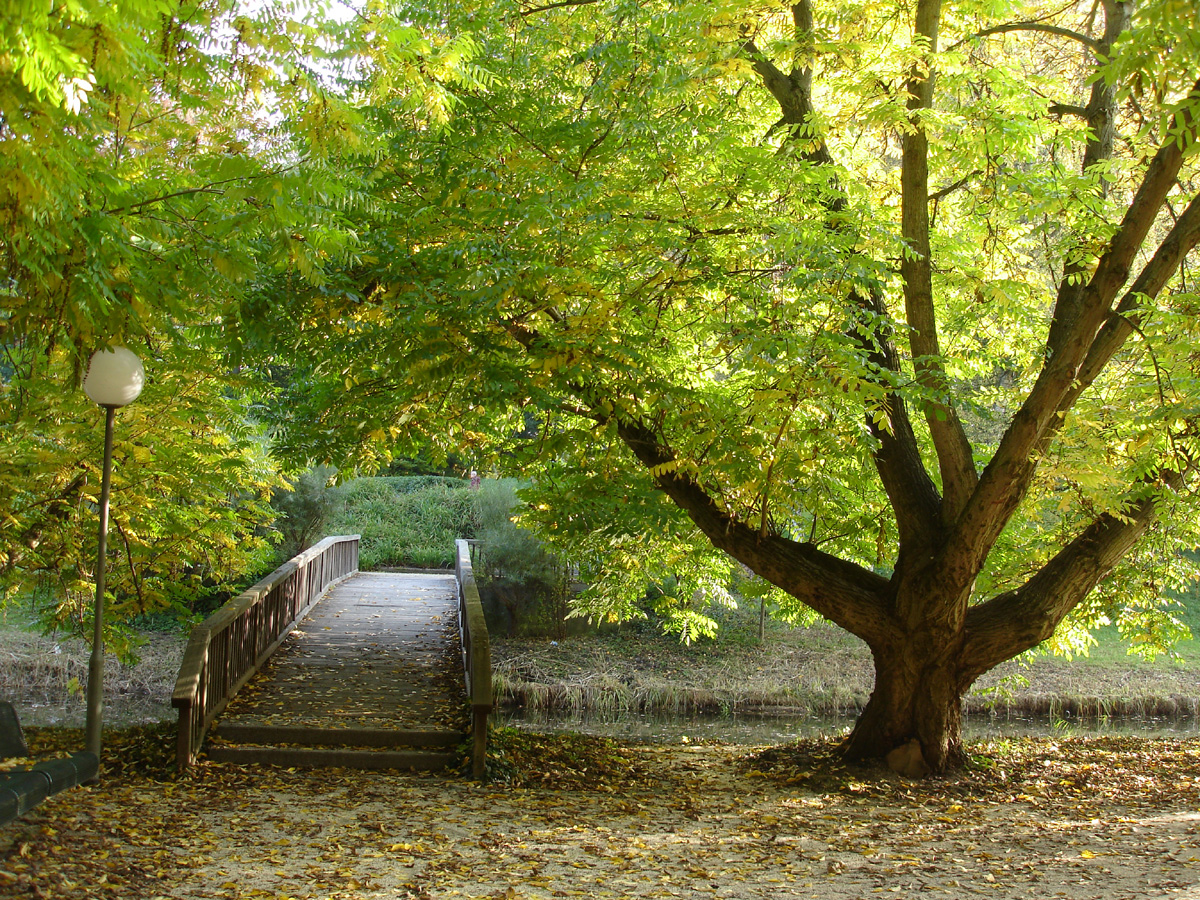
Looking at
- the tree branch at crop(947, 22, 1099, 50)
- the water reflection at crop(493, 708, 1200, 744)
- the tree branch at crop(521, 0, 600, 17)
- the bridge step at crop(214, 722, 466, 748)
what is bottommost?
the water reflection at crop(493, 708, 1200, 744)

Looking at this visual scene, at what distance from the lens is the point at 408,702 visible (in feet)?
29.7

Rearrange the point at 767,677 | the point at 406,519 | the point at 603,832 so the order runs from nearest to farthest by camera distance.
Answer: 1. the point at 603,832
2. the point at 767,677
3. the point at 406,519

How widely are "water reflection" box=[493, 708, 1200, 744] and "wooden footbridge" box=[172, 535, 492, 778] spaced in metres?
2.59

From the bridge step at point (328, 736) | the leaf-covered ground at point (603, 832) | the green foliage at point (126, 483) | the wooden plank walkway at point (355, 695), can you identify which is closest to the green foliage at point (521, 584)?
the wooden plank walkway at point (355, 695)

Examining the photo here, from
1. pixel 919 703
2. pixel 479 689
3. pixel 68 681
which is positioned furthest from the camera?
pixel 68 681

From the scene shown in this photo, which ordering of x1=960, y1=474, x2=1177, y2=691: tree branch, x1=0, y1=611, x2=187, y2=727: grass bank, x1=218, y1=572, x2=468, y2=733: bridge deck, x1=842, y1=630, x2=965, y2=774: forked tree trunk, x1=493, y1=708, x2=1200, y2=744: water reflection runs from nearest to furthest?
x1=960, y1=474, x2=1177, y2=691: tree branch
x1=842, y1=630, x2=965, y2=774: forked tree trunk
x1=218, y1=572, x2=468, y2=733: bridge deck
x1=0, y1=611, x2=187, y2=727: grass bank
x1=493, y1=708, x2=1200, y2=744: water reflection

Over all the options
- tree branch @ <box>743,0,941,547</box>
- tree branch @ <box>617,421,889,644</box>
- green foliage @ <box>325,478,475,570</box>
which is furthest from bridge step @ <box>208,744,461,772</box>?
green foliage @ <box>325,478,475,570</box>

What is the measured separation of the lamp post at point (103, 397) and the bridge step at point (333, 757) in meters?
1.31

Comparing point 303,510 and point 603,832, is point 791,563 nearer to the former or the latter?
point 603,832

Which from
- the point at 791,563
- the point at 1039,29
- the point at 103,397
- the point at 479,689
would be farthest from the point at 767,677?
the point at 103,397

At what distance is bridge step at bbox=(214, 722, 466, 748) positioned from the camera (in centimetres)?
782

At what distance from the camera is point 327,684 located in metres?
9.53

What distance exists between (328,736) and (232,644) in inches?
60.7

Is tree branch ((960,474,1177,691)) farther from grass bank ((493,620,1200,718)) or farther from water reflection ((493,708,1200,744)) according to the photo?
grass bank ((493,620,1200,718))
